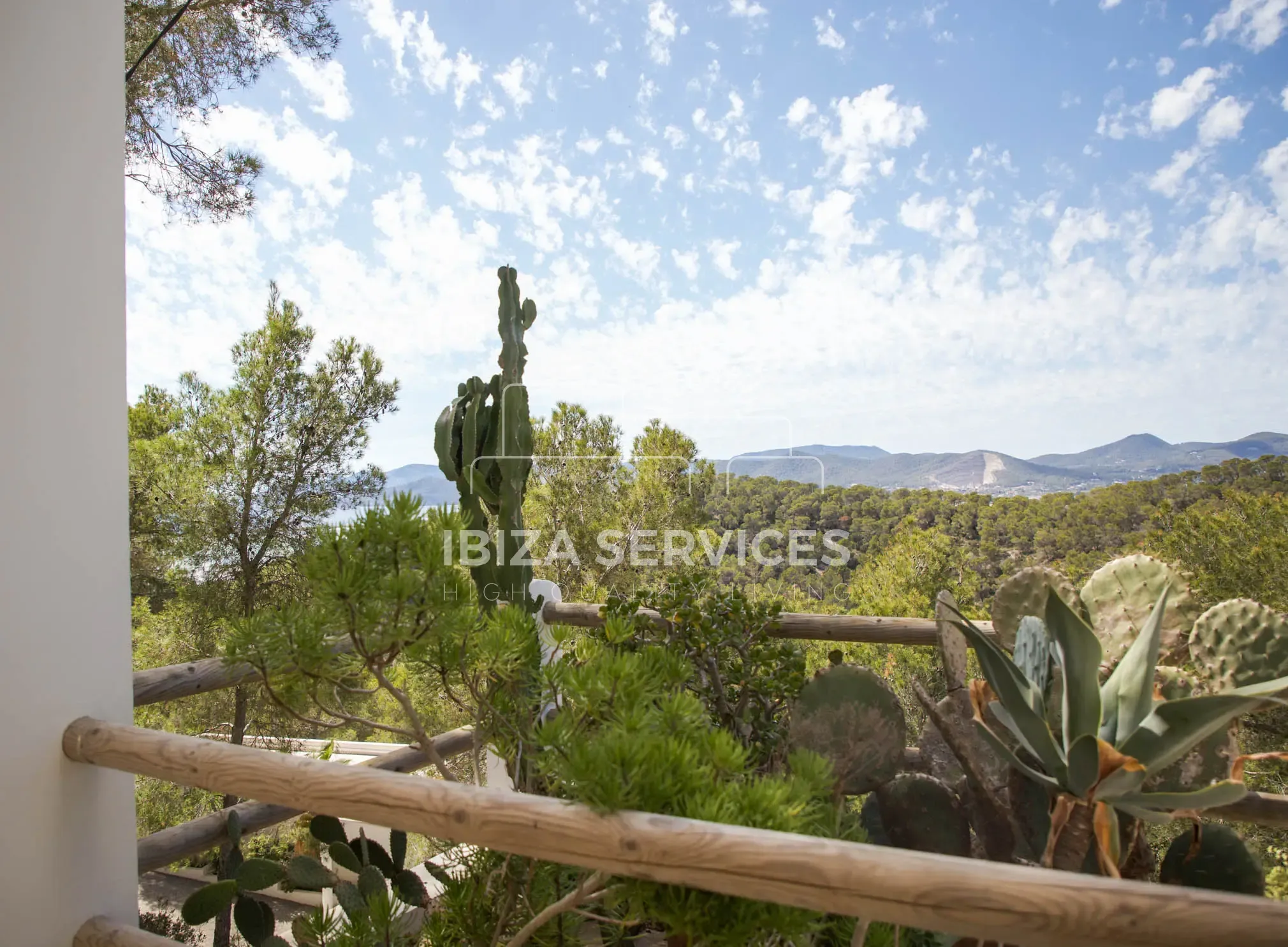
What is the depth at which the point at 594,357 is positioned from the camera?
43.3 ft

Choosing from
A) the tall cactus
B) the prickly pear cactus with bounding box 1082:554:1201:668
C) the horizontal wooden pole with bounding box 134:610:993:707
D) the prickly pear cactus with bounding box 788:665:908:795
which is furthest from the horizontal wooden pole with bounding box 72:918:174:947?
the prickly pear cactus with bounding box 1082:554:1201:668

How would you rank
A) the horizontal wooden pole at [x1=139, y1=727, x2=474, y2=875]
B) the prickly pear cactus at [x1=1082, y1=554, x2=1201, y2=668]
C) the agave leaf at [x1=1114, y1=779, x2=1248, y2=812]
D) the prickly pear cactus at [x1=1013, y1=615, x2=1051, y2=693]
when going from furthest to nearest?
the horizontal wooden pole at [x1=139, y1=727, x2=474, y2=875]
the prickly pear cactus at [x1=1082, y1=554, x2=1201, y2=668]
the prickly pear cactus at [x1=1013, y1=615, x2=1051, y2=693]
the agave leaf at [x1=1114, y1=779, x2=1248, y2=812]

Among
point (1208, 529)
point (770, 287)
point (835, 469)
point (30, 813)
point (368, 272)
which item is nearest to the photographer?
point (30, 813)

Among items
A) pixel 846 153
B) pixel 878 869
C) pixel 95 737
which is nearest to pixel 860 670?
pixel 878 869

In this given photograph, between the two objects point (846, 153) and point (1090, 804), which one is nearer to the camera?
point (1090, 804)

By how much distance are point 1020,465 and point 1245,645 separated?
306 inches

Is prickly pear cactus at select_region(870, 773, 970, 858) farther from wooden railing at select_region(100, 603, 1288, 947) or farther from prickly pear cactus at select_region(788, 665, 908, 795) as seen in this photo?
wooden railing at select_region(100, 603, 1288, 947)

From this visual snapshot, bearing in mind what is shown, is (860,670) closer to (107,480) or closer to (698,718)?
(698,718)

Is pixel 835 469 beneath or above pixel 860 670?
above

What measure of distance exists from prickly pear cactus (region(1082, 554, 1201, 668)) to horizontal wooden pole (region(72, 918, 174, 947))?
5.10ft

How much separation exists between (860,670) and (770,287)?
45.3 feet

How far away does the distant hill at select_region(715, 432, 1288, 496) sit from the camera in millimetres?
6723

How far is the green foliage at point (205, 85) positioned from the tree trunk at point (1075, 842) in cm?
477

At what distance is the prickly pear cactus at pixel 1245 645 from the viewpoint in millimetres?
1128
